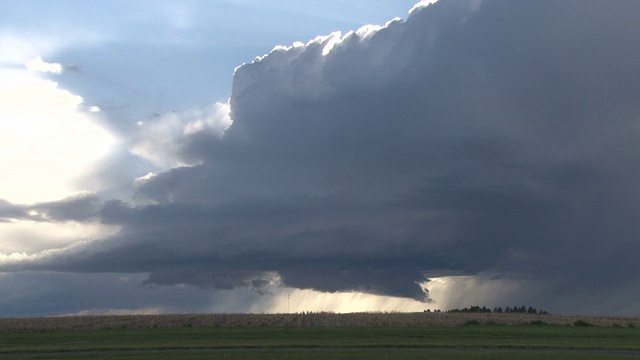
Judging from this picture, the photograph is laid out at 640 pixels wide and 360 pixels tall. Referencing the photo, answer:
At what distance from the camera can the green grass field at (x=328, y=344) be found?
47.4 meters

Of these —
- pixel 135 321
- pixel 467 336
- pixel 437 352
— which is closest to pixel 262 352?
pixel 437 352

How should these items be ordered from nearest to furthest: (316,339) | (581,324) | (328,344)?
(328,344), (316,339), (581,324)

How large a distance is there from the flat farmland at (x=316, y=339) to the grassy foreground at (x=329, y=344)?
75 millimetres

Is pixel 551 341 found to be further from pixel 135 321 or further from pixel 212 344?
pixel 135 321

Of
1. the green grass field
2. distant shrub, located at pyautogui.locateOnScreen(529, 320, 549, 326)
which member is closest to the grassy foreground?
the green grass field

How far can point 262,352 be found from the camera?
49688mm

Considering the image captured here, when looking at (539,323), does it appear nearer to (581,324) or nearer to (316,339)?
(581,324)

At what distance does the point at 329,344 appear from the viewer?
55.4 metres

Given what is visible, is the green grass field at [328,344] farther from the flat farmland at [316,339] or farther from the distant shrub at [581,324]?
the distant shrub at [581,324]

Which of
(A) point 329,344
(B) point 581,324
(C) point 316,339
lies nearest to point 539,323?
(B) point 581,324

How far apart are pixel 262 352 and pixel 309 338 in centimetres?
1502

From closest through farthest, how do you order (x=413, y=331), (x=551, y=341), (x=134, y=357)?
(x=134, y=357) → (x=551, y=341) → (x=413, y=331)

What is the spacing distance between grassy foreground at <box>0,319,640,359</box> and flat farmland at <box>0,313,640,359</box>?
0.07 meters

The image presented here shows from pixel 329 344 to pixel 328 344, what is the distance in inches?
3.2
